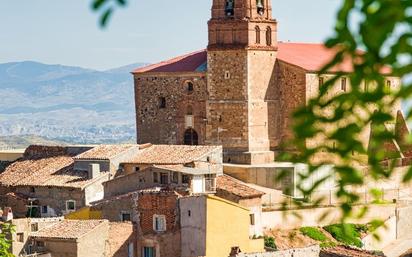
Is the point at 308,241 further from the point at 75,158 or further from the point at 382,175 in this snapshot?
the point at 382,175

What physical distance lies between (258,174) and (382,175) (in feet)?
128

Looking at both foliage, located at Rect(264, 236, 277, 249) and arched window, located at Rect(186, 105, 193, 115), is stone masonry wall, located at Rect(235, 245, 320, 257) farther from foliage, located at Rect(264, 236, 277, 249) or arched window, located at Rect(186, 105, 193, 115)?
arched window, located at Rect(186, 105, 193, 115)

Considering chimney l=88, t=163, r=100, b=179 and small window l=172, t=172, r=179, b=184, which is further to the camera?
chimney l=88, t=163, r=100, b=179

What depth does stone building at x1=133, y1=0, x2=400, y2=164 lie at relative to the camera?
4744 cm

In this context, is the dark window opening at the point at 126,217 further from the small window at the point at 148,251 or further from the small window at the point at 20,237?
the small window at the point at 20,237

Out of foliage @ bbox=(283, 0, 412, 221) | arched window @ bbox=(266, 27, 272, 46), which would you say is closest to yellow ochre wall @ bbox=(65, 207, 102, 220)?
arched window @ bbox=(266, 27, 272, 46)

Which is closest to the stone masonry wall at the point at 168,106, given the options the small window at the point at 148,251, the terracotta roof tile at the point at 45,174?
the terracotta roof tile at the point at 45,174

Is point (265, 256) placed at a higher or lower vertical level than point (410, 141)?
lower

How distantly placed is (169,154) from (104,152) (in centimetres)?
310

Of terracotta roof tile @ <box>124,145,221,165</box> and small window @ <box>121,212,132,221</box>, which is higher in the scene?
terracotta roof tile @ <box>124,145,221,165</box>

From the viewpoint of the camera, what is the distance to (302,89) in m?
47.4

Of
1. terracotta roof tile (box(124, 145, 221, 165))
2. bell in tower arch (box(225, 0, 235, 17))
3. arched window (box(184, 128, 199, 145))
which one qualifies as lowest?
terracotta roof tile (box(124, 145, 221, 165))

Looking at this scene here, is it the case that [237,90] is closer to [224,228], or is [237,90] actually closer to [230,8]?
[230,8]

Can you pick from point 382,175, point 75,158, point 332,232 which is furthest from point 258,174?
point 382,175
